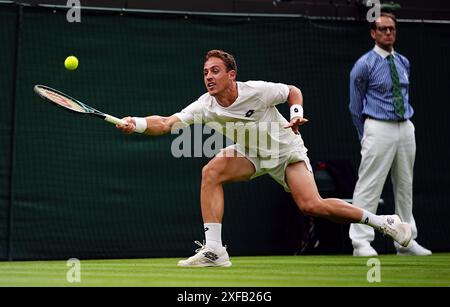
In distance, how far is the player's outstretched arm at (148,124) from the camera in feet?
25.9

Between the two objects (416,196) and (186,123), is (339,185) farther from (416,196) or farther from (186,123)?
(186,123)

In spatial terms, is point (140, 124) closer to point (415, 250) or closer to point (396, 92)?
point (396, 92)

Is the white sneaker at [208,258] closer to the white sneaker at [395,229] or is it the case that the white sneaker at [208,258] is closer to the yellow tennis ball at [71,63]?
the white sneaker at [395,229]

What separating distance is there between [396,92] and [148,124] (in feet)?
11.1

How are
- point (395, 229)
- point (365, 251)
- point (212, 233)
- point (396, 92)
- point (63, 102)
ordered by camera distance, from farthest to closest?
point (396, 92)
point (365, 251)
point (395, 229)
point (212, 233)
point (63, 102)

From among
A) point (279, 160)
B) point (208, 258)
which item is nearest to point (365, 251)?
point (279, 160)

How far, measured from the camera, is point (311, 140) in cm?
1138

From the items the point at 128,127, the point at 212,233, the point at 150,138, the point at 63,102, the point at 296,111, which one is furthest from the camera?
the point at 150,138

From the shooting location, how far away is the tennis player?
8.40 metres

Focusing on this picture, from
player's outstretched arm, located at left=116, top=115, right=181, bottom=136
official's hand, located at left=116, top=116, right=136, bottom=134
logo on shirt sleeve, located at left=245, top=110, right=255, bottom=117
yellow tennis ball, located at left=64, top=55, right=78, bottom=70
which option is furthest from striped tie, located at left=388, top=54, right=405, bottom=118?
official's hand, located at left=116, top=116, right=136, bottom=134

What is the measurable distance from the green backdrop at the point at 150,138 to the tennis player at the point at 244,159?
2.27 meters

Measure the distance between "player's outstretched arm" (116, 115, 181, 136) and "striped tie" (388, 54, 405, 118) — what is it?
2.98m

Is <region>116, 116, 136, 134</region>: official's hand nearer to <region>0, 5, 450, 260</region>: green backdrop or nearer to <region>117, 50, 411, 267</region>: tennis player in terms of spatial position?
<region>117, 50, 411, 267</region>: tennis player

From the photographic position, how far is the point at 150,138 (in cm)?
1083
